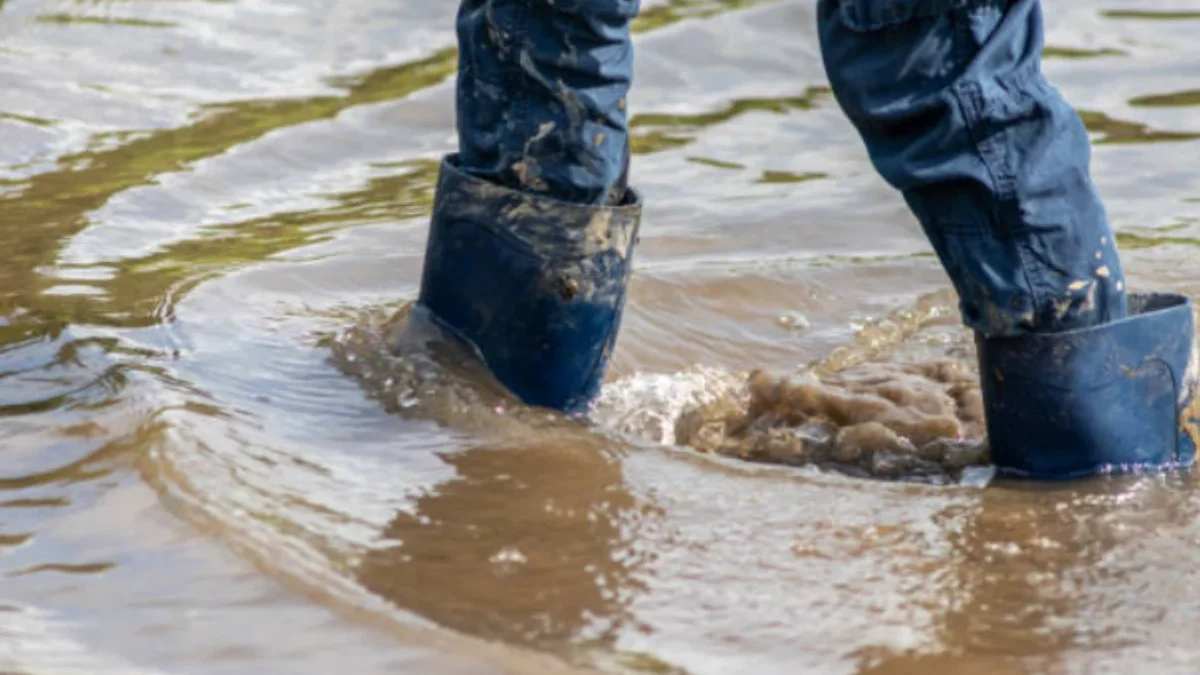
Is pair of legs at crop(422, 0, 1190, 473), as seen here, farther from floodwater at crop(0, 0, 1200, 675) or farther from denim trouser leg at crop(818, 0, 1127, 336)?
floodwater at crop(0, 0, 1200, 675)

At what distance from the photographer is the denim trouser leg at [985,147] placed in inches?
87.4

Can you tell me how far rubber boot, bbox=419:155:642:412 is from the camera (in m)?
2.63

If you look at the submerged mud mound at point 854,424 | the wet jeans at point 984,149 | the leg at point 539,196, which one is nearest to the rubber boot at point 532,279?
the leg at point 539,196

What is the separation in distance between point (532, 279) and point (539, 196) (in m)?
0.12

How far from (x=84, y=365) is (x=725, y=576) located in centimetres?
112

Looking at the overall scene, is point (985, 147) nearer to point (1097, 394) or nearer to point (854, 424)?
point (1097, 394)

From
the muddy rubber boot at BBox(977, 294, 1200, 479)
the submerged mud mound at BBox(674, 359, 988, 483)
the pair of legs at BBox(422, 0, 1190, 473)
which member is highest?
the pair of legs at BBox(422, 0, 1190, 473)

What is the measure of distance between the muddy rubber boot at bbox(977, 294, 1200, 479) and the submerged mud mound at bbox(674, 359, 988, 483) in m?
0.14

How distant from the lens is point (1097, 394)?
2.36 metres

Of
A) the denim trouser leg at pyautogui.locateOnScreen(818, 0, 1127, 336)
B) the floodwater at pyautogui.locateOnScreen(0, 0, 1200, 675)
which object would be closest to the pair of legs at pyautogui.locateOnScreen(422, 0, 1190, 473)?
the denim trouser leg at pyautogui.locateOnScreen(818, 0, 1127, 336)

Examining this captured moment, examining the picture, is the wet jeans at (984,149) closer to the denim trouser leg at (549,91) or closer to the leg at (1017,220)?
the leg at (1017,220)

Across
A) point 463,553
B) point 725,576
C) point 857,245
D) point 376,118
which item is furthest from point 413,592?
point 376,118

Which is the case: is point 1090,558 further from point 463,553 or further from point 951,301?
point 951,301

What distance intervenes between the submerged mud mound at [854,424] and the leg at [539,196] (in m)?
0.24
